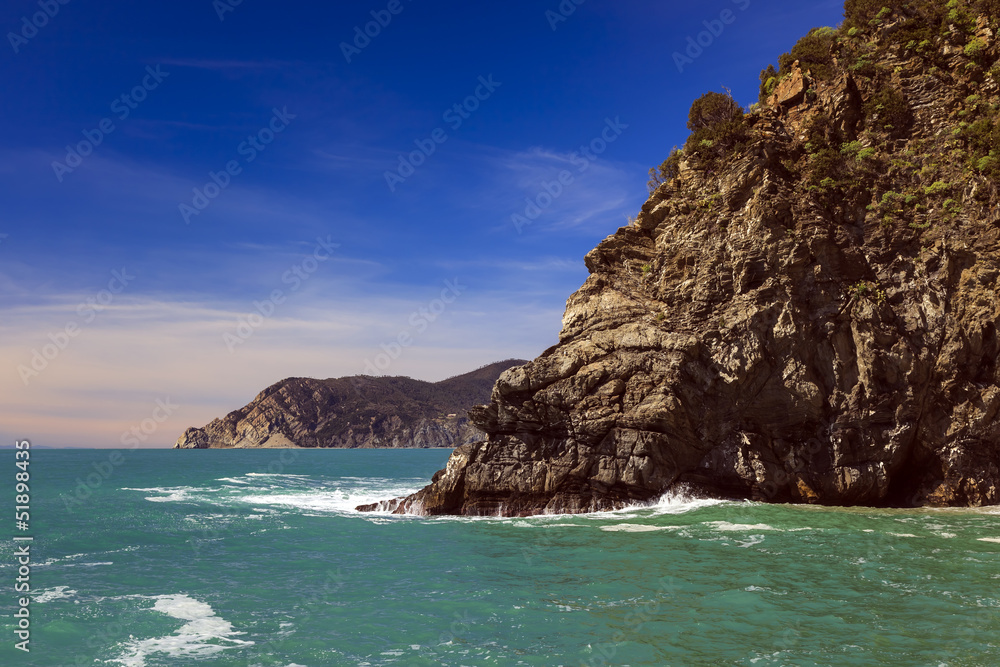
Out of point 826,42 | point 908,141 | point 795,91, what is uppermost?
point 826,42

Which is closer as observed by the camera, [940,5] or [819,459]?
[819,459]

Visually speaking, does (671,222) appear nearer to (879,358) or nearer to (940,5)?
(879,358)

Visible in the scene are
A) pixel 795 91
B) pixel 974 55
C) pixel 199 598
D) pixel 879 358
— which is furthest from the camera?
pixel 795 91

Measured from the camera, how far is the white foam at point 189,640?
489 inches

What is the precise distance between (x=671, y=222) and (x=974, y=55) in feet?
50.8

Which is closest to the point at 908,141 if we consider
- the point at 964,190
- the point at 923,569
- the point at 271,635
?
the point at 964,190

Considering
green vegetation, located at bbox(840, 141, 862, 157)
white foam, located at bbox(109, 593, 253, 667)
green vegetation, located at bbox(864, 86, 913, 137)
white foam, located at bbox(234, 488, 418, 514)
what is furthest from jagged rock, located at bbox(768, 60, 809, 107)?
white foam, located at bbox(109, 593, 253, 667)

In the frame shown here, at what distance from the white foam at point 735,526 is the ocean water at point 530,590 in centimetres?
19

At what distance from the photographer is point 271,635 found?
1336 centimetres

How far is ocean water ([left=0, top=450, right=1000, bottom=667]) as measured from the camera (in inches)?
479

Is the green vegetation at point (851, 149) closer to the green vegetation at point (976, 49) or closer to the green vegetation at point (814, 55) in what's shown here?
the green vegetation at point (814, 55)

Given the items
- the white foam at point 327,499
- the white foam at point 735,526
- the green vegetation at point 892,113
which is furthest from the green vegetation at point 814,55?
the white foam at point 327,499

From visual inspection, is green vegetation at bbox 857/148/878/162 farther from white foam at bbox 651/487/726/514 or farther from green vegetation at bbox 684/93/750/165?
white foam at bbox 651/487/726/514

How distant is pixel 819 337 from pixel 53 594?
29.5m
